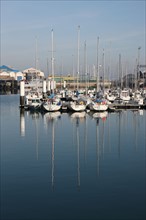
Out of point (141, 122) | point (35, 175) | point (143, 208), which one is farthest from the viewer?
point (141, 122)

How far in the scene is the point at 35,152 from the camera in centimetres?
2369

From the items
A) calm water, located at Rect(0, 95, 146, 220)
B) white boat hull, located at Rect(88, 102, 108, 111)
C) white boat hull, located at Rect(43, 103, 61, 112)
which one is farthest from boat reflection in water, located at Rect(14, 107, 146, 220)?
white boat hull, located at Rect(88, 102, 108, 111)

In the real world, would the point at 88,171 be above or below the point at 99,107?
below

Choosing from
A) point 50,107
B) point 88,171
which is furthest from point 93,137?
point 50,107

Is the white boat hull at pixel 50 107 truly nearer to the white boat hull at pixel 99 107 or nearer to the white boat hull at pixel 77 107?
the white boat hull at pixel 77 107

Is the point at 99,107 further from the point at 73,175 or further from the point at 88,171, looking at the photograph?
the point at 73,175

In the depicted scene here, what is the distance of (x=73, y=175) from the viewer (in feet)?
58.0

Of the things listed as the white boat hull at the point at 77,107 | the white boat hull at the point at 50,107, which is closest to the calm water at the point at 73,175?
the white boat hull at the point at 50,107

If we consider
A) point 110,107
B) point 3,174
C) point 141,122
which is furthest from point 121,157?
point 110,107

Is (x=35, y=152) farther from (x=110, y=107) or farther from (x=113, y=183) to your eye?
(x=110, y=107)

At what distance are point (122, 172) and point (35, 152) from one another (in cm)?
712

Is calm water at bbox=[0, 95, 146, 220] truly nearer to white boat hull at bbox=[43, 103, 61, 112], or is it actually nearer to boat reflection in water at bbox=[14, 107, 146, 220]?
boat reflection in water at bbox=[14, 107, 146, 220]

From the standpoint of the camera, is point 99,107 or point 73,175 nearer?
point 73,175

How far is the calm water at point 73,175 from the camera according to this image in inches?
515
